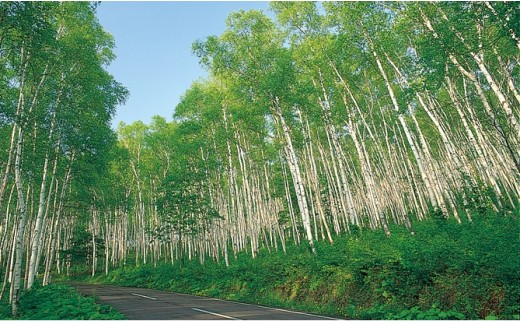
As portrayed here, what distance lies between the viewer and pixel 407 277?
10.3 metres

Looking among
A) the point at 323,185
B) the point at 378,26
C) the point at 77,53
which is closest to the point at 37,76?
the point at 77,53

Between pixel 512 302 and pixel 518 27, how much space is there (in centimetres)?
716

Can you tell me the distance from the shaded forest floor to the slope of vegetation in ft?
22.6

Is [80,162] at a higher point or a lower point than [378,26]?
lower

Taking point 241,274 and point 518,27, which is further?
point 241,274

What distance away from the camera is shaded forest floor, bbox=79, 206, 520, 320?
8.26 metres

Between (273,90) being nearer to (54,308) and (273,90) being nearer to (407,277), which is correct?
(407,277)

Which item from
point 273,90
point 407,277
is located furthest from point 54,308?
point 273,90

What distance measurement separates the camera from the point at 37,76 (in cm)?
1412

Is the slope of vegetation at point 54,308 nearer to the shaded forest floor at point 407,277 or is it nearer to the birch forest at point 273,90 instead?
the birch forest at point 273,90

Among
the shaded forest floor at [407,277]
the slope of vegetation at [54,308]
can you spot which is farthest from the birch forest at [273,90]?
the shaded forest floor at [407,277]

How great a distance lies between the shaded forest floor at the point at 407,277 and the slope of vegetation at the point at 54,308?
22.6 feet

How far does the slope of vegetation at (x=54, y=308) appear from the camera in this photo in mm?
9328

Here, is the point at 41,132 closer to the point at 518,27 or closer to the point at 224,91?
the point at 224,91
